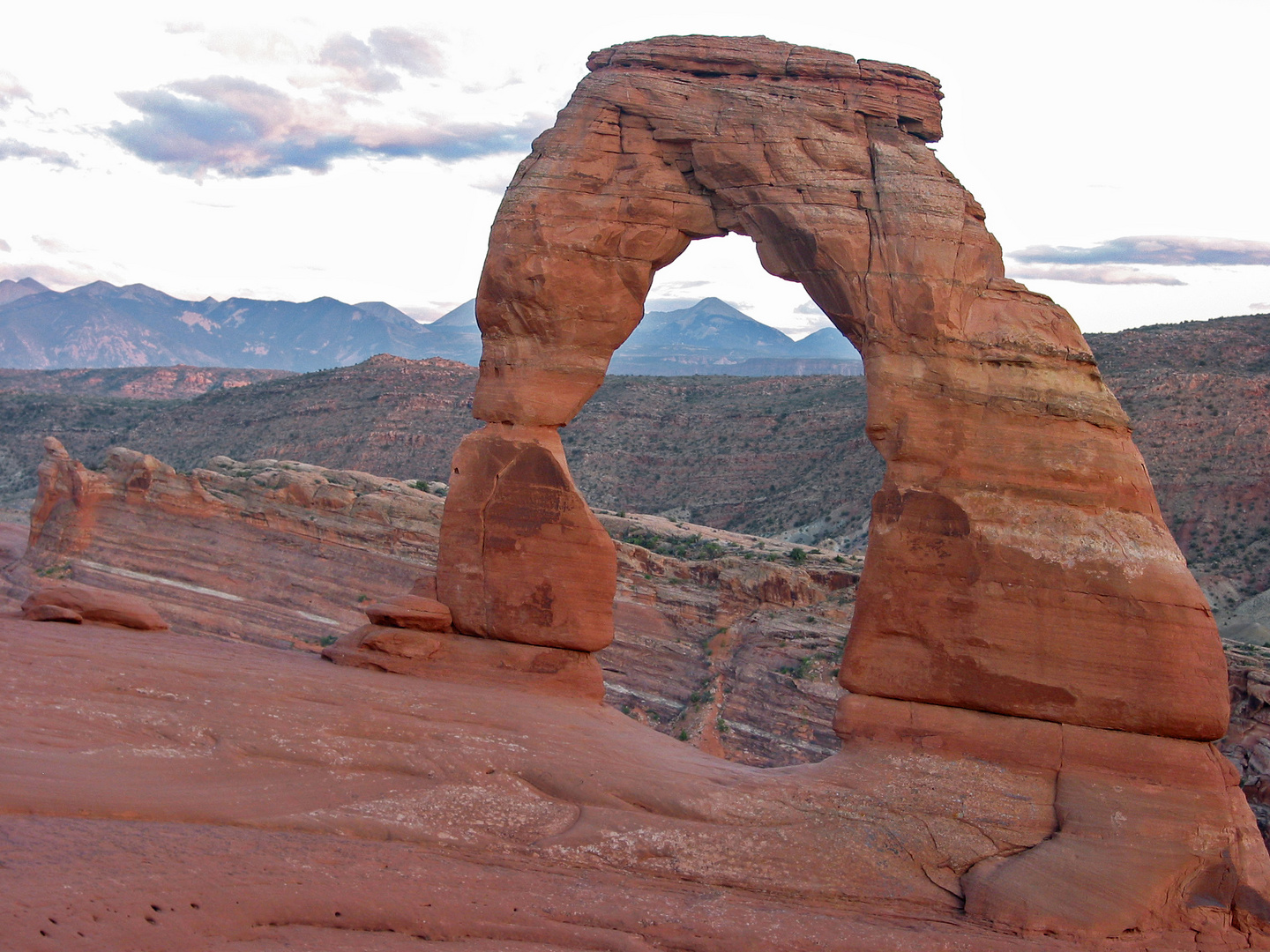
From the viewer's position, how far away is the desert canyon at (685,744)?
27.7 feet

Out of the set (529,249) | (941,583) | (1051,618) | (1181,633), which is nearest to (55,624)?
(529,249)

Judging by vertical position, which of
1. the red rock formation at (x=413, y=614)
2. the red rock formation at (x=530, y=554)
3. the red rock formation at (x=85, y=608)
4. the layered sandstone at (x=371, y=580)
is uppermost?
the red rock formation at (x=530, y=554)

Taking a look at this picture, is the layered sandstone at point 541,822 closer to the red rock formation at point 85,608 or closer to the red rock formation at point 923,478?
the red rock formation at point 923,478

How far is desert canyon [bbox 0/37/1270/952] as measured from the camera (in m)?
8.45

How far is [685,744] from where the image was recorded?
45.5 ft

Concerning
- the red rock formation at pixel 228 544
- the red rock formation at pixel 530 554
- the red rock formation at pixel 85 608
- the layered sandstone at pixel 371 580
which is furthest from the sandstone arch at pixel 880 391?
the red rock formation at pixel 228 544

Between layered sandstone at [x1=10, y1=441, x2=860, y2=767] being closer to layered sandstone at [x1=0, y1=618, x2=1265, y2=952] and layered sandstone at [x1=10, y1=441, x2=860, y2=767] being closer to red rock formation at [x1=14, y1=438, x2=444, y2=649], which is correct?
red rock formation at [x1=14, y1=438, x2=444, y2=649]

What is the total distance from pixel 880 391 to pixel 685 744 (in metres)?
5.21

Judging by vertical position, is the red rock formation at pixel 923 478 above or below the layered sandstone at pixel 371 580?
above

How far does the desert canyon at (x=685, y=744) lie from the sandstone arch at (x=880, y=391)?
0.15 ft

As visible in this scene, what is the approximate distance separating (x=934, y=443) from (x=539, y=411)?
18.2 ft

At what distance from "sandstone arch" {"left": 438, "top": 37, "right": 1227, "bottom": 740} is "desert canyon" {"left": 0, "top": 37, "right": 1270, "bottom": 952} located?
44 mm

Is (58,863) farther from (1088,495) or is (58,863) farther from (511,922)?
(1088,495)

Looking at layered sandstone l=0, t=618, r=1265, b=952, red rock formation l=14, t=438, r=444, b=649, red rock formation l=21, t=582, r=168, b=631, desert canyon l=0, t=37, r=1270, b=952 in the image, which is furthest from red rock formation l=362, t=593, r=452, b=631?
red rock formation l=14, t=438, r=444, b=649
